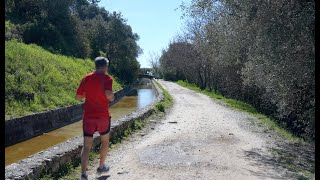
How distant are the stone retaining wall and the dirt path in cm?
493

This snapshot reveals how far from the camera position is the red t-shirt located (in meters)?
5.42

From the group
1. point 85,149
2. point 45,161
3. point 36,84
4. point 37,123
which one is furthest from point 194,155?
point 36,84

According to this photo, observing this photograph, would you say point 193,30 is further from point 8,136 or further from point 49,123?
point 8,136

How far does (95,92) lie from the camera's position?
17.8 ft

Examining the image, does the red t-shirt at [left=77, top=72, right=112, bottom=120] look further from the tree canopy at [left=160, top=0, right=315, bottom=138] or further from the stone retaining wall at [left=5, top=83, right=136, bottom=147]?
the stone retaining wall at [left=5, top=83, right=136, bottom=147]

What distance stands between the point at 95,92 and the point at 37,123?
10.6 meters

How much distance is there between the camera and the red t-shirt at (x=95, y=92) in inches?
213

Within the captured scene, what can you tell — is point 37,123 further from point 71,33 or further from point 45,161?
point 71,33

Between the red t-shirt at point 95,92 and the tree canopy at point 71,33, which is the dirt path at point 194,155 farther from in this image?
the tree canopy at point 71,33

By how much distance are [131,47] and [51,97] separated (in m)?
33.1

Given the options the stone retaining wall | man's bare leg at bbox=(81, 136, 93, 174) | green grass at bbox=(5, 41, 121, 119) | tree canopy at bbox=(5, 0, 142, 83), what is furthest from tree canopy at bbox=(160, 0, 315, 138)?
tree canopy at bbox=(5, 0, 142, 83)

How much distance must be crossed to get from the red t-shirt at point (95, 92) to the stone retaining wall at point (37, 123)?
7.91m

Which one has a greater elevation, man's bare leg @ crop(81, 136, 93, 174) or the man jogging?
the man jogging

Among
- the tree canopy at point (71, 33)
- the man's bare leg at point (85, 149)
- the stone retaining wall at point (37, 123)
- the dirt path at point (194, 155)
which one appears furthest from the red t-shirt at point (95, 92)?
the tree canopy at point (71, 33)
